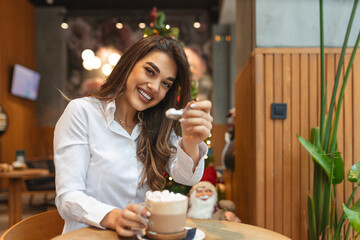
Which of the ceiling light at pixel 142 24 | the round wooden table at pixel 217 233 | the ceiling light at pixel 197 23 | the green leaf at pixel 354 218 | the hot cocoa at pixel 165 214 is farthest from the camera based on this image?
the ceiling light at pixel 142 24

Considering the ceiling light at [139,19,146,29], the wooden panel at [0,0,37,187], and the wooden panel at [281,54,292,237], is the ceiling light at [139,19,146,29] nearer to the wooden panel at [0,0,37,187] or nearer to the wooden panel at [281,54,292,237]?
the wooden panel at [0,0,37,187]

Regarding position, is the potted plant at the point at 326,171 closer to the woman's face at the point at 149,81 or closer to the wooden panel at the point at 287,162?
the wooden panel at the point at 287,162

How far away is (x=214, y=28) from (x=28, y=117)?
4852 mm

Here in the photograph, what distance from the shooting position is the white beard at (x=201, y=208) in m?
3.03

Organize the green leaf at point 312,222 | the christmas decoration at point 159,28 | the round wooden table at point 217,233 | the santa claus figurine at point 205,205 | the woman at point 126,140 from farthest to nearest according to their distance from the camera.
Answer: the christmas decoration at point 159,28
the santa claus figurine at point 205,205
the green leaf at point 312,222
the woman at point 126,140
the round wooden table at point 217,233

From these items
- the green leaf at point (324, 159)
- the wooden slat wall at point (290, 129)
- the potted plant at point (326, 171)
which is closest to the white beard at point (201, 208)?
the wooden slat wall at point (290, 129)

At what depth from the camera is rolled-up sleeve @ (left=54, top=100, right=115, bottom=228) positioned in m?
1.12

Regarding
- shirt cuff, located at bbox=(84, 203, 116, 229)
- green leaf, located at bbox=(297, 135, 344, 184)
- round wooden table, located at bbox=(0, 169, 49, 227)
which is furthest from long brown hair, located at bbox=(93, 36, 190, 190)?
round wooden table, located at bbox=(0, 169, 49, 227)

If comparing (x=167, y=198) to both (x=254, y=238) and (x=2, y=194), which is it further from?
(x=2, y=194)

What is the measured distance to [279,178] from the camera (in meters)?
2.31

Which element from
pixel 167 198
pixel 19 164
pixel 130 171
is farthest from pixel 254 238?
pixel 19 164

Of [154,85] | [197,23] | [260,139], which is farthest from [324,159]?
[197,23]

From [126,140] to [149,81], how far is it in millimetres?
257

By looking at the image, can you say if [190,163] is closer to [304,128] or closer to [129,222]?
[129,222]
